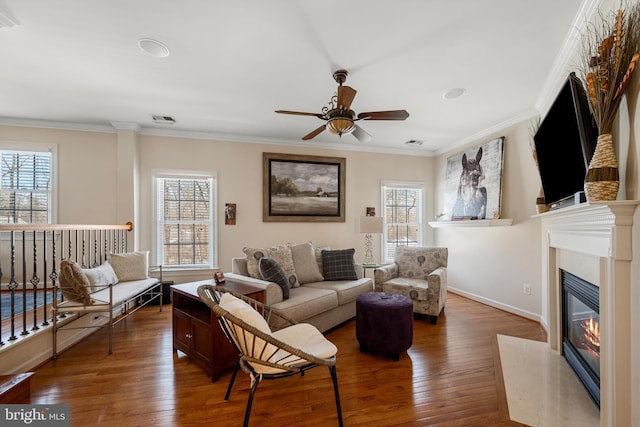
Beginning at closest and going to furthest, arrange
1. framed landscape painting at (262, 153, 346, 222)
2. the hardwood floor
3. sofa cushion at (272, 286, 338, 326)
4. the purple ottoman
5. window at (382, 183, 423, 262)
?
the hardwood floor, the purple ottoman, sofa cushion at (272, 286, 338, 326), framed landscape painting at (262, 153, 346, 222), window at (382, 183, 423, 262)

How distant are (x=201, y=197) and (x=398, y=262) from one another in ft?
10.9

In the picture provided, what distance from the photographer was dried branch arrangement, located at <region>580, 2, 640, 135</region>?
1.43 meters

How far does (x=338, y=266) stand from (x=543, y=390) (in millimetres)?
2339

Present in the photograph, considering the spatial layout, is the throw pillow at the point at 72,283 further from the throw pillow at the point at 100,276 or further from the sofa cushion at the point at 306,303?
the sofa cushion at the point at 306,303

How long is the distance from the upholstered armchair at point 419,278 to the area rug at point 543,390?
2.91 feet

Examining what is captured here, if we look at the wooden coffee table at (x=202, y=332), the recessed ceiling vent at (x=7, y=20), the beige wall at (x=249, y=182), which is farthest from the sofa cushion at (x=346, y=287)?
the recessed ceiling vent at (x=7, y=20)

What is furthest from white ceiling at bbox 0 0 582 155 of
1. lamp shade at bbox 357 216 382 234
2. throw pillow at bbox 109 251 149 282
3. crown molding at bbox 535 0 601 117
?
throw pillow at bbox 109 251 149 282

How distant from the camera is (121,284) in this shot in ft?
11.3

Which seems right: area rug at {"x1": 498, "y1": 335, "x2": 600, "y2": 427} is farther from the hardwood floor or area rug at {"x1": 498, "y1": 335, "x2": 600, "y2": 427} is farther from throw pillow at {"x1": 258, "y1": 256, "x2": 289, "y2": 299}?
throw pillow at {"x1": 258, "y1": 256, "x2": 289, "y2": 299}

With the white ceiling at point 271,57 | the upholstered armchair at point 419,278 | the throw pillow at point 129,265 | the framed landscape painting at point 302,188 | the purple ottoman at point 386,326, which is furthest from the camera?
the framed landscape painting at point 302,188

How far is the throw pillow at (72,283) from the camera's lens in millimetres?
2619

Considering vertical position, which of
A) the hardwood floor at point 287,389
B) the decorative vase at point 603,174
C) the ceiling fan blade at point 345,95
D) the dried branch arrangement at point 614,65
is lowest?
the hardwood floor at point 287,389

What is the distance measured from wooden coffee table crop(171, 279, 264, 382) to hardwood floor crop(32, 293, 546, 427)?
0.38 feet

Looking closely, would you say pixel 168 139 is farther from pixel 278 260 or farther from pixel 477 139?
pixel 477 139
